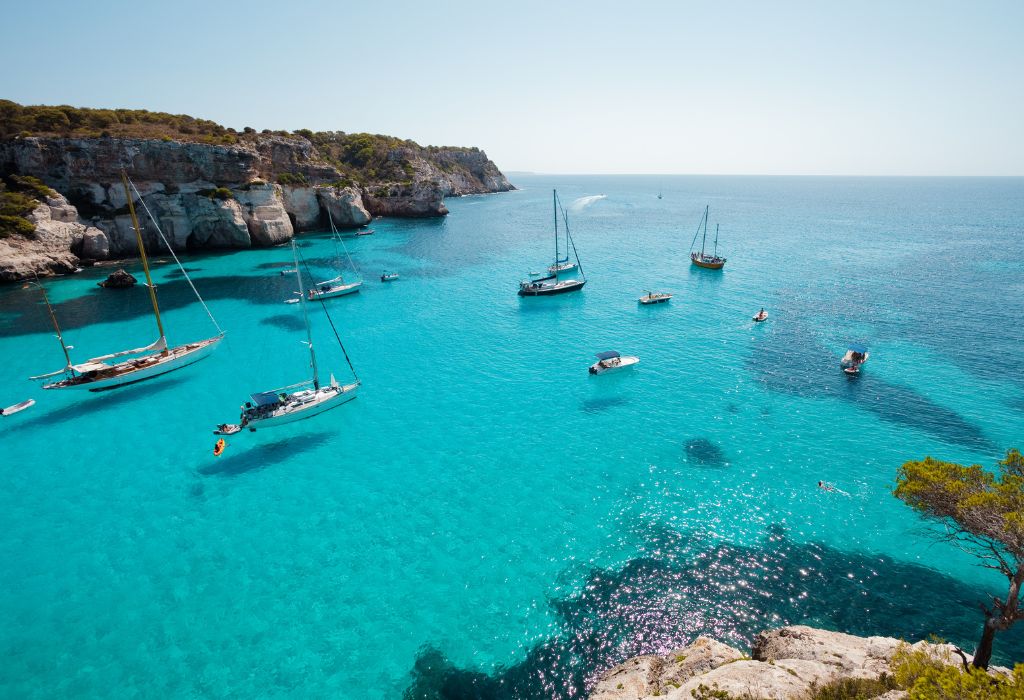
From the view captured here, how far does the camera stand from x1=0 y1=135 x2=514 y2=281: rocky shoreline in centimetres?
8506

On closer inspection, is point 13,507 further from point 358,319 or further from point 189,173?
point 189,173

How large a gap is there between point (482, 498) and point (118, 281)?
277 ft

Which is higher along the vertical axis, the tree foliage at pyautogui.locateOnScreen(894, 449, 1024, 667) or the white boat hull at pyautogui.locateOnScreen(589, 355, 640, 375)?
A: the tree foliage at pyautogui.locateOnScreen(894, 449, 1024, 667)

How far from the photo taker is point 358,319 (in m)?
68.0

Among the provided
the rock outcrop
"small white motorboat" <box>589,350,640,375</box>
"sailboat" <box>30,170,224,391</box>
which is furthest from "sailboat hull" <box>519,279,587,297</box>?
the rock outcrop

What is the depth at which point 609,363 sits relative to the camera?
49438mm

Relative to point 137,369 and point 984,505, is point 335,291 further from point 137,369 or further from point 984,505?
point 984,505

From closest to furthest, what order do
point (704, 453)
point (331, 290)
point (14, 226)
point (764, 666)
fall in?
point (764, 666) → point (704, 453) → point (14, 226) → point (331, 290)

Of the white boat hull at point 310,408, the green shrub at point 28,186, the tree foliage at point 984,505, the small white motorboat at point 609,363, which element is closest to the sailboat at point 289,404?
the white boat hull at point 310,408

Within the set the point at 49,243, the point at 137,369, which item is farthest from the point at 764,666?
the point at 49,243

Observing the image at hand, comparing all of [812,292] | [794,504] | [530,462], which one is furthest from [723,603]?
[812,292]

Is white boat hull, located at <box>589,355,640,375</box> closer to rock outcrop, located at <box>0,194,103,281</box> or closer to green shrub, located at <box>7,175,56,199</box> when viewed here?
rock outcrop, located at <box>0,194,103,281</box>

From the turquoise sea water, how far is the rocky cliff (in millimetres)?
26892

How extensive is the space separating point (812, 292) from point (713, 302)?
61.8 feet
